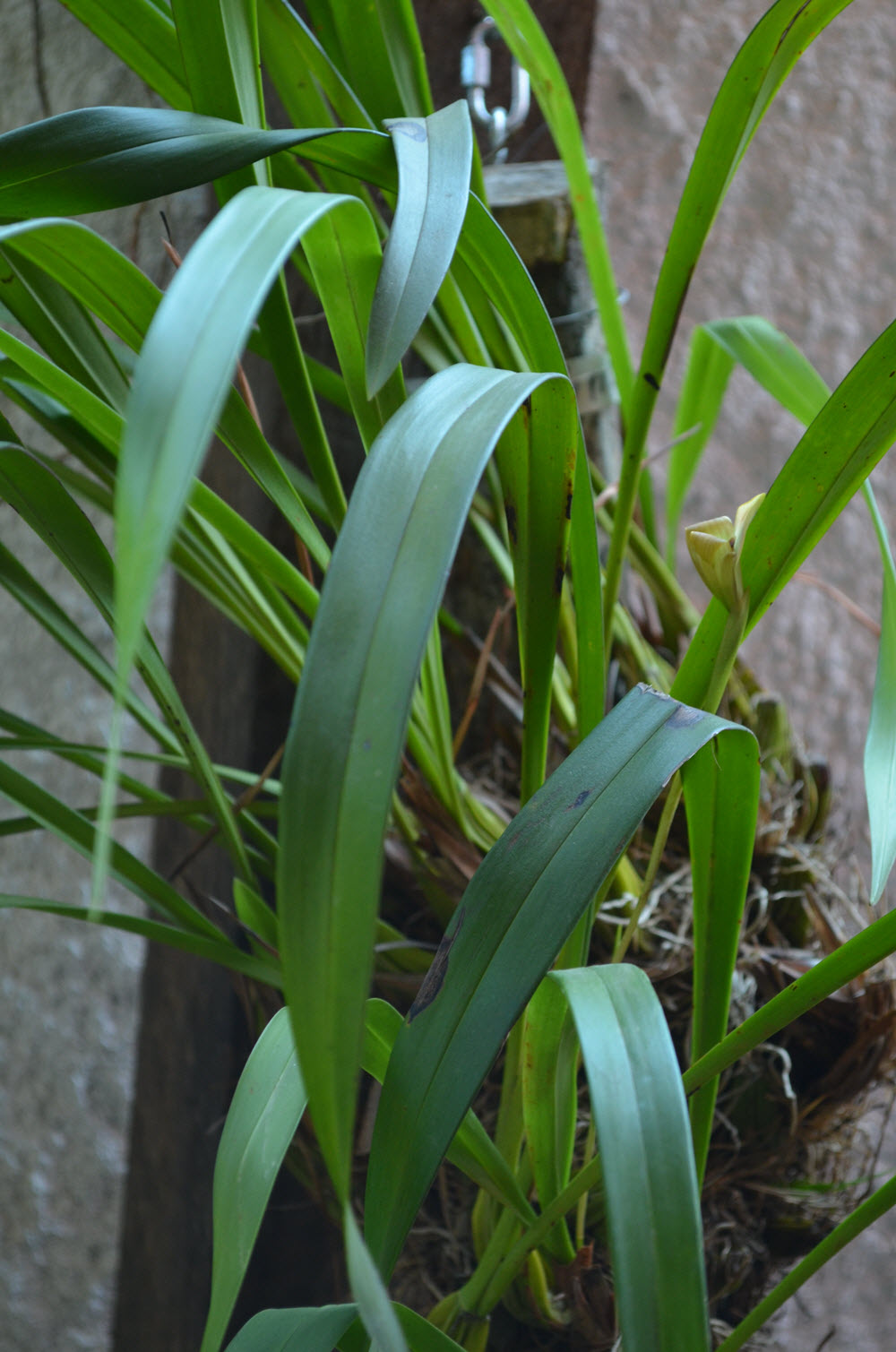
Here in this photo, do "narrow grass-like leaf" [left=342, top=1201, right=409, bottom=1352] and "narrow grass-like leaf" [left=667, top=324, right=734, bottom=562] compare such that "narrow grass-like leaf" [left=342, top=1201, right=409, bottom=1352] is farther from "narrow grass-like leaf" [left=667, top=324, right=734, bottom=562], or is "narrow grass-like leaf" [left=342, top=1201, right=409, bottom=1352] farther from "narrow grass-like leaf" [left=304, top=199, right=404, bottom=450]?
"narrow grass-like leaf" [left=667, top=324, right=734, bottom=562]

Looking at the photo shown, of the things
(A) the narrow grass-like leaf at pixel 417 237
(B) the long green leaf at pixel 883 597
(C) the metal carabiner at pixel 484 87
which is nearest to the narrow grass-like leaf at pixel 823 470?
(B) the long green leaf at pixel 883 597

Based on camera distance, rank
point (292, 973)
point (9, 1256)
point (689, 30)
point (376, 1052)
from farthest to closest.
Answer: point (689, 30)
point (9, 1256)
point (376, 1052)
point (292, 973)

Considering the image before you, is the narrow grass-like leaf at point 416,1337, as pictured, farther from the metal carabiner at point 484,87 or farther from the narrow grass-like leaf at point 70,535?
the metal carabiner at point 484,87

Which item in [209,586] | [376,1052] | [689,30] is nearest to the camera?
[376,1052]

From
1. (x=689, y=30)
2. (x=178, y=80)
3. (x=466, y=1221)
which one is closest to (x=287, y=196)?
(x=178, y=80)

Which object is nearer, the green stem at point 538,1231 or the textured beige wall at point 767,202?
the green stem at point 538,1231

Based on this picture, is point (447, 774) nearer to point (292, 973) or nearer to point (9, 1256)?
point (292, 973)
